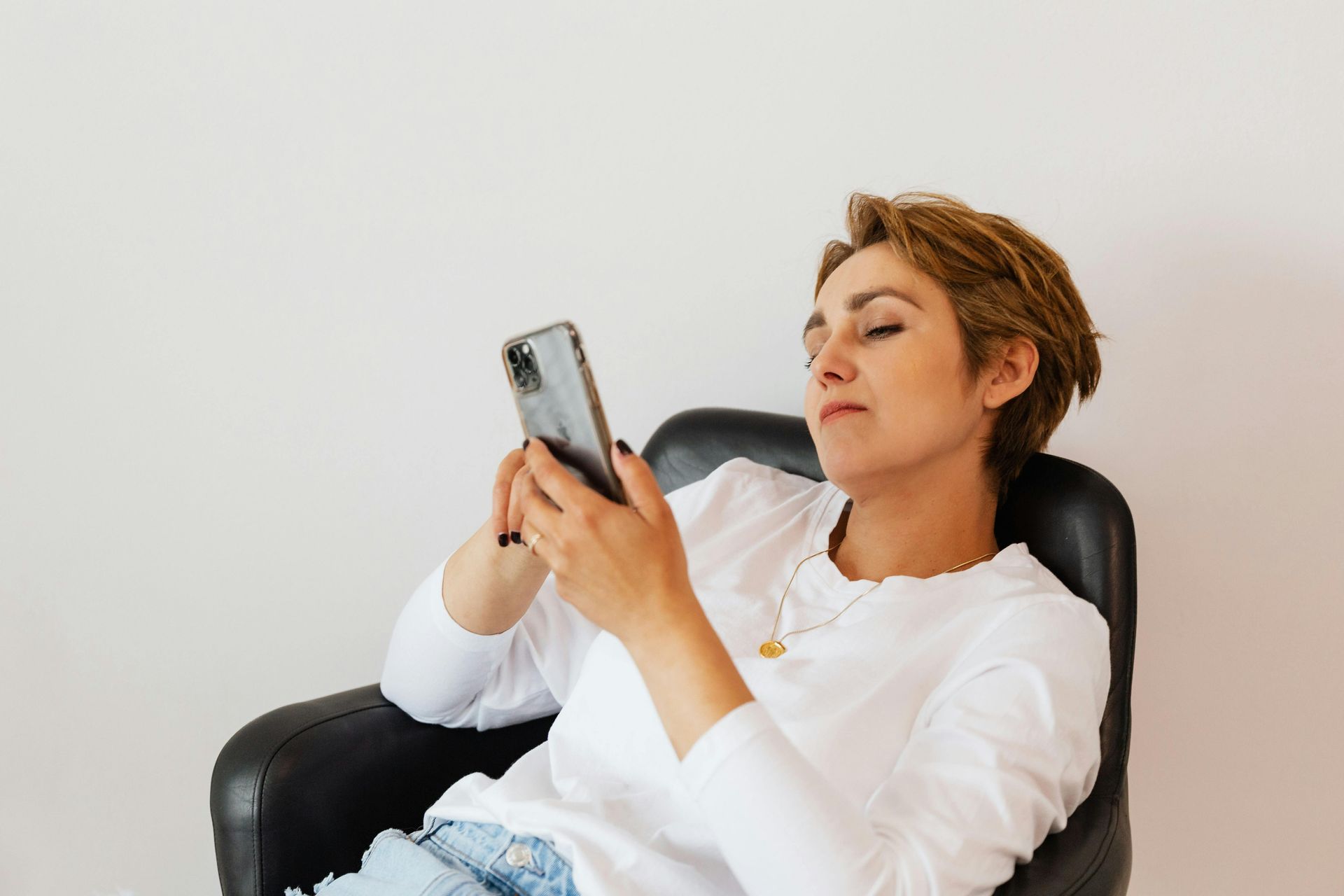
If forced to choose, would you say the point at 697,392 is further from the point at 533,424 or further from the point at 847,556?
the point at 533,424

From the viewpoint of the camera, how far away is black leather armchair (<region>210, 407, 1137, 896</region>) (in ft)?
4.07

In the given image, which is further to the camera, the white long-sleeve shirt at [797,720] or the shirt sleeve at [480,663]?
the shirt sleeve at [480,663]

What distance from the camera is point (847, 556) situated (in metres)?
1.41

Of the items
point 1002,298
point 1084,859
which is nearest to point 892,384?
point 1002,298

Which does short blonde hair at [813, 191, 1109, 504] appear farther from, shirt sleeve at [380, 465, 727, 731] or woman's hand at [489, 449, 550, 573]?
woman's hand at [489, 449, 550, 573]

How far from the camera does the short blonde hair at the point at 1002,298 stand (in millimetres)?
1318

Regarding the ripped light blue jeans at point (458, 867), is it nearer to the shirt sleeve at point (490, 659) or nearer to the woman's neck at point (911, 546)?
the shirt sleeve at point (490, 659)

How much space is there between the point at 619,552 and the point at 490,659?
51 cm

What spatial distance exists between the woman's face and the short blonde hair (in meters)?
0.03

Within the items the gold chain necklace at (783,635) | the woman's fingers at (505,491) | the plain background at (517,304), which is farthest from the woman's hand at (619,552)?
the plain background at (517,304)

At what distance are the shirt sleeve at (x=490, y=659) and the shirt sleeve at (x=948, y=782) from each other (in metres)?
0.45

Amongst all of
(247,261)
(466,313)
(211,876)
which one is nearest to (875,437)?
(466,313)

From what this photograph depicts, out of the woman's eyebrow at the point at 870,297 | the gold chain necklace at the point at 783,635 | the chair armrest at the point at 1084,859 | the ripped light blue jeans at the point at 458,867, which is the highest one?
the woman's eyebrow at the point at 870,297

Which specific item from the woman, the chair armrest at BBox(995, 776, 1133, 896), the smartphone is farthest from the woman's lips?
the chair armrest at BBox(995, 776, 1133, 896)
